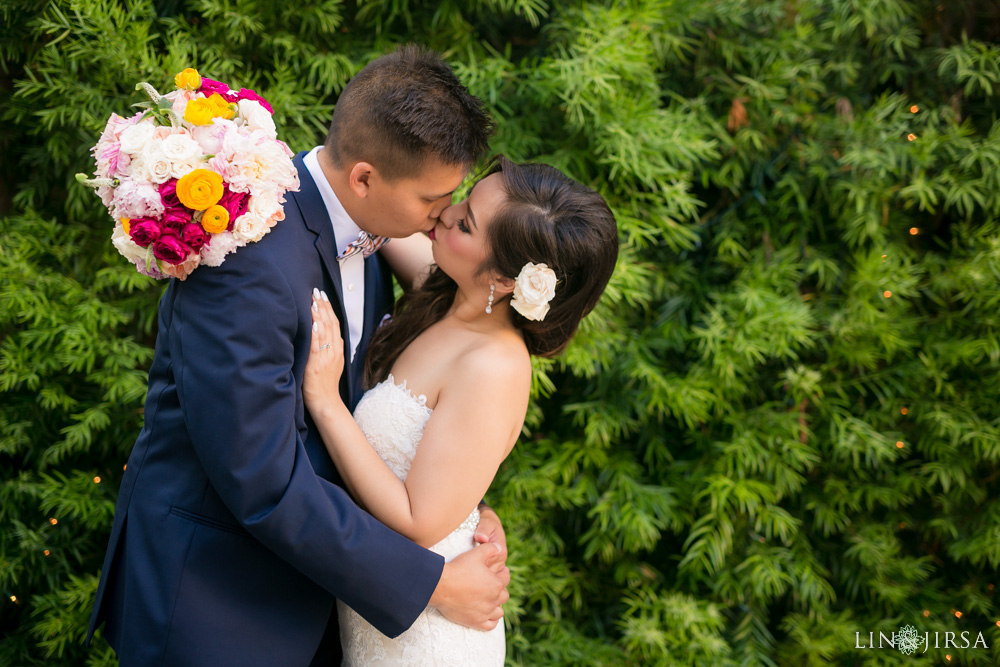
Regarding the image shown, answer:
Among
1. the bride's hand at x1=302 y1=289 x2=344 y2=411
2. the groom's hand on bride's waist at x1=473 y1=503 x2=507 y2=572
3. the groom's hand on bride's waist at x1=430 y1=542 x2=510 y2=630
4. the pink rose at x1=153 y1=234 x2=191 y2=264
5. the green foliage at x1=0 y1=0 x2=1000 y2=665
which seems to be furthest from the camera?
the green foliage at x1=0 y1=0 x2=1000 y2=665

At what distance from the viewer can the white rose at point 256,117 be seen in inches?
63.5

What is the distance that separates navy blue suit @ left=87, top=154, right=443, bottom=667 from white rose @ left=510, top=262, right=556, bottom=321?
459mm

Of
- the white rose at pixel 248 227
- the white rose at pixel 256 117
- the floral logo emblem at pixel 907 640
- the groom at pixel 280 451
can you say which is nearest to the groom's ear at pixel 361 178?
the groom at pixel 280 451

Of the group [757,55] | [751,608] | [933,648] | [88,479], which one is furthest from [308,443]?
[933,648]

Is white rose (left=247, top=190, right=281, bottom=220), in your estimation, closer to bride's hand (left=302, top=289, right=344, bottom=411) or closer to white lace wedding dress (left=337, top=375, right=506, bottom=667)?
bride's hand (left=302, top=289, right=344, bottom=411)

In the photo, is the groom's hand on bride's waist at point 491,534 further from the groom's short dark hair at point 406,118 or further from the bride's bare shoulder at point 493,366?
the groom's short dark hair at point 406,118

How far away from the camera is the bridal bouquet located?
1.45m

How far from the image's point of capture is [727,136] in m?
3.38

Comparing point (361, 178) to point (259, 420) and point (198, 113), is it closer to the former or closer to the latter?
point (198, 113)

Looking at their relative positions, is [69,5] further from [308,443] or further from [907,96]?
[907,96]

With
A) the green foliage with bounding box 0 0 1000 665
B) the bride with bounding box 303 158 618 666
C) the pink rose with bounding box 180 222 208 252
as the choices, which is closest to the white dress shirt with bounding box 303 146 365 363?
the bride with bounding box 303 158 618 666

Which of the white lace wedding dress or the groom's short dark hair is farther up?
the groom's short dark hair

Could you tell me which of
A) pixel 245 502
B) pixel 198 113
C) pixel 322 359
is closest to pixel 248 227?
pixel 198 113

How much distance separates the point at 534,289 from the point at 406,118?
1.71ft
